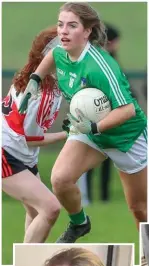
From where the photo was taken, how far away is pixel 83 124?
8.40 m

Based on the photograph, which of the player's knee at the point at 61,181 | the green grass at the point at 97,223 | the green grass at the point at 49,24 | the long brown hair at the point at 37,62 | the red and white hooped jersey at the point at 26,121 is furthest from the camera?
the green grass at the point at 49,24

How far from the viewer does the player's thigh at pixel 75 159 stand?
8.55m

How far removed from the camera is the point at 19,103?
871 cm

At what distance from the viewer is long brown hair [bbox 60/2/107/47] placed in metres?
8.41

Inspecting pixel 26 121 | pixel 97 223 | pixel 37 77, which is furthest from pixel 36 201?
pixel 97 223

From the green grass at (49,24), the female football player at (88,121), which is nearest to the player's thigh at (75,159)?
the female football player at (88,121)

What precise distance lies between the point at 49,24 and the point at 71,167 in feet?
65.8

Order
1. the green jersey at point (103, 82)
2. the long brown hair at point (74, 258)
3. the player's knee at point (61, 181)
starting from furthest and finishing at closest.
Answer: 1. the player's knee at point (61, 181)
2. the green jersey at point (103, 82)
3. the long brown hair at point (74, 258)

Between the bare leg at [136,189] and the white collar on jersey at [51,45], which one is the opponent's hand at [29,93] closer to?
the white collar on jersey at [51,45]

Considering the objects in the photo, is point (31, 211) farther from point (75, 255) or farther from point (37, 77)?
point (75, 255)

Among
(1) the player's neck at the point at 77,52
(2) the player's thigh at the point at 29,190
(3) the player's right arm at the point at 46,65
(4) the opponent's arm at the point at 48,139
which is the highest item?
(1) the player's neck at the point at 77,52

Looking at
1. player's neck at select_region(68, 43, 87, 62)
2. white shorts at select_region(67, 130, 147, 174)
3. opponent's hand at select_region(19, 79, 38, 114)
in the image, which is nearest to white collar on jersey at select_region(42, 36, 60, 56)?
opponent's hand at select_region(19, 79, 38, 114)

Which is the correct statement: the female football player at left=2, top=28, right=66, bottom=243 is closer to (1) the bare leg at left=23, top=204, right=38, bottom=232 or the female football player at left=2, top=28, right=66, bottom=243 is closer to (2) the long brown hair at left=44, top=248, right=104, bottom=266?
(1) the bare leg at left=23, top=204, right=38, bottom=232

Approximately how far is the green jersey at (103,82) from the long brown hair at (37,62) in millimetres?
167
